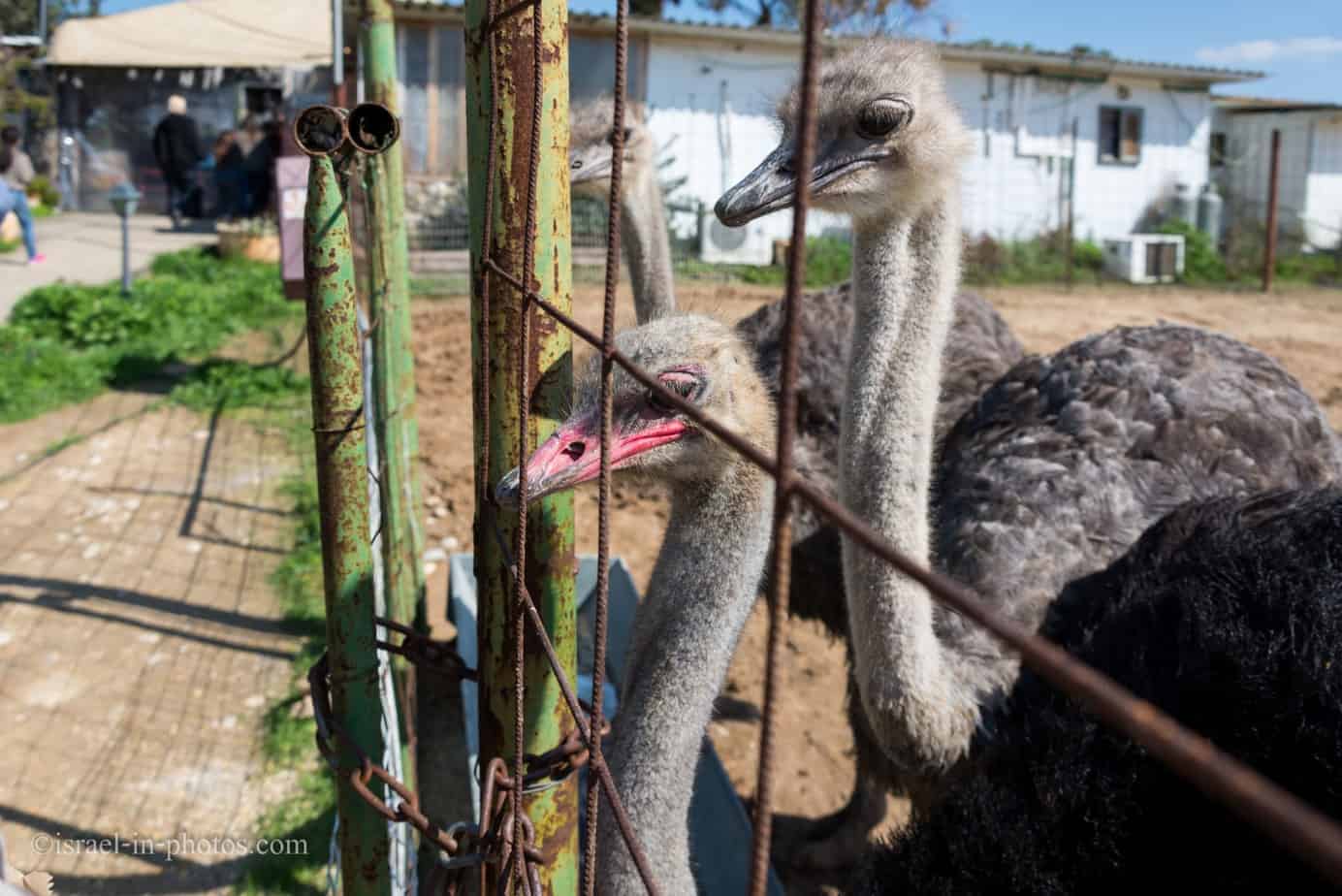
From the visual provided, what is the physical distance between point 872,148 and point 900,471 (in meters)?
0.62

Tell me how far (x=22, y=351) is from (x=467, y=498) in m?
3.64

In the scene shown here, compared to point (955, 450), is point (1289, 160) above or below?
above

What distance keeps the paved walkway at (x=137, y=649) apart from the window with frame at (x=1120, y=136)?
14.2 meters

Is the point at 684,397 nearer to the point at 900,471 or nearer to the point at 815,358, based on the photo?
the point at 900,471

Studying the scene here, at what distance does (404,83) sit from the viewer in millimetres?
13031

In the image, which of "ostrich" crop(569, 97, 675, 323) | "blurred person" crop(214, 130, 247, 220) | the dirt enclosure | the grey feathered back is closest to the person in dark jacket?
"blurred person" crop(214, 130, 247, 220)

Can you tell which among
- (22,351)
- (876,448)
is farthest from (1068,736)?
(22,351)

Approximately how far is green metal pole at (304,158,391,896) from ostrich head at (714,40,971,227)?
82cm

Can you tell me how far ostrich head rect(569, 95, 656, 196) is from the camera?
3898 millimetres

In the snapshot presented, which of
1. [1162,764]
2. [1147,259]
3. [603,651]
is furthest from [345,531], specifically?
[1147,259]

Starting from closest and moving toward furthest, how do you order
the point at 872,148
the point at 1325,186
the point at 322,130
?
the point at 322,130 → the point at 872,148 → the point at 1325,186

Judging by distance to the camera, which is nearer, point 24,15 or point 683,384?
point 683,384

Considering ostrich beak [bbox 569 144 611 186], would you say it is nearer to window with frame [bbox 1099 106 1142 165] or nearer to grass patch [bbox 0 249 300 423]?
grass patch [bbox 0 249 300 423]

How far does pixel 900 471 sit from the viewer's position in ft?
6.86
